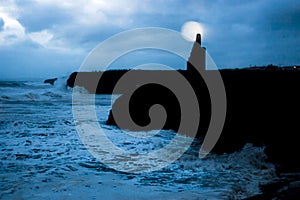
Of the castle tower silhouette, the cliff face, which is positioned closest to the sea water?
the cliff face

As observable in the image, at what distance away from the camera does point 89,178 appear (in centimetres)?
481

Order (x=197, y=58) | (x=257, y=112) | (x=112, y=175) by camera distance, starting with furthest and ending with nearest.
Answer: (x=197, y=58)
(x=257, y=112)
(x=112, y=175)

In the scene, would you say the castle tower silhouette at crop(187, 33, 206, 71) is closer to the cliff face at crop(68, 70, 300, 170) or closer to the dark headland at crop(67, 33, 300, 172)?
the dark headland at crop(67, 33, 300, 172)

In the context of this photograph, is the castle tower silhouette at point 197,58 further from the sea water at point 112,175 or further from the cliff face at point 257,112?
the sea water at point 112,175

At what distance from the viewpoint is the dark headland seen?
6.09 m

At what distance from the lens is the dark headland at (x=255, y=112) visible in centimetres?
609

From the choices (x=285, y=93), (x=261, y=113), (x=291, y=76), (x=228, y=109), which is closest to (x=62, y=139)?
(x=228, y=109)

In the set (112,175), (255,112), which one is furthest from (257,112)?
(112,175)

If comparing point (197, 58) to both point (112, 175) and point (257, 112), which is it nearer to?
point (257, 112)

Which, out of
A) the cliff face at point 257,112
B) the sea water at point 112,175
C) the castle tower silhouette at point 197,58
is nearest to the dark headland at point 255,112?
the cliff face at point 257,112

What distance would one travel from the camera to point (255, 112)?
759 cm

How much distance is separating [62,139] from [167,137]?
11.5 ft

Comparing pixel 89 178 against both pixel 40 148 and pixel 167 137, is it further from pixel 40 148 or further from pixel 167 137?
pixel 167 137

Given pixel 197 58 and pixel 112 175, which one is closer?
pixel 112 175
